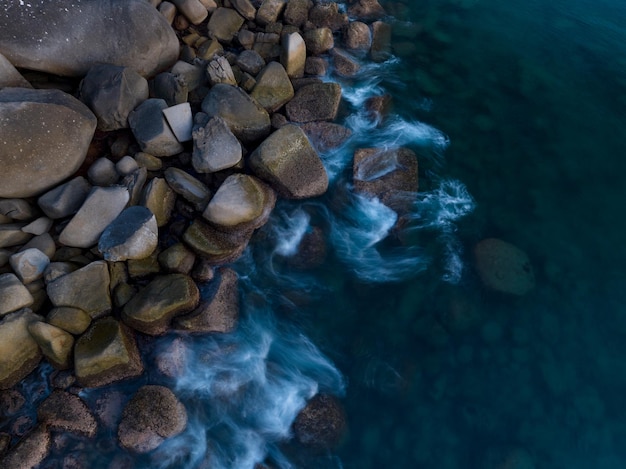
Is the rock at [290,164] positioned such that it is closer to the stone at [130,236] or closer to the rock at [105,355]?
the stone at [130,236]

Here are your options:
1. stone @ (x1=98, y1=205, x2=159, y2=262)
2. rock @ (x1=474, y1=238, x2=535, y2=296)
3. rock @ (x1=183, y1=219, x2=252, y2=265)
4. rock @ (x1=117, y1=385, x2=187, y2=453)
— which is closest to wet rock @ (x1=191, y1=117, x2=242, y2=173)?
rock @ (x1=183, y1=219, x2=252, y2=265)

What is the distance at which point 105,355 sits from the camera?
5.41m

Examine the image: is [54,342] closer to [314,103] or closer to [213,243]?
[213,243]

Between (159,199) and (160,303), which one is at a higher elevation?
(159,199)

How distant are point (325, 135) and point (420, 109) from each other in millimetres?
2404

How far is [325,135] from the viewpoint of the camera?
8320mm

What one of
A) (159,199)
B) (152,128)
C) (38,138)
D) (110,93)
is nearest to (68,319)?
(159,199)

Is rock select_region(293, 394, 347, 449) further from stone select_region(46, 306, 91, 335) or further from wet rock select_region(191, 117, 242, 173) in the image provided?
wet rock select_region(191, 117, 242, 173)

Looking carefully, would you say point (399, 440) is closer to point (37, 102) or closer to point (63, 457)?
point (63, 457)

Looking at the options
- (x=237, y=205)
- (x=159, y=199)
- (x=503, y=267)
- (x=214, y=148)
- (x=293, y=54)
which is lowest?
(x=503, y=267)

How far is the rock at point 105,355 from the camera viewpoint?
5402 millimetres

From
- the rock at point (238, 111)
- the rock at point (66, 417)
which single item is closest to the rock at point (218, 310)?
the rock at point (66, 417)

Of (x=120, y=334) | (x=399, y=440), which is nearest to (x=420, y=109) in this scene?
(x=399, y=440)

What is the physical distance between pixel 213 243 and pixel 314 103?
3.57 m
